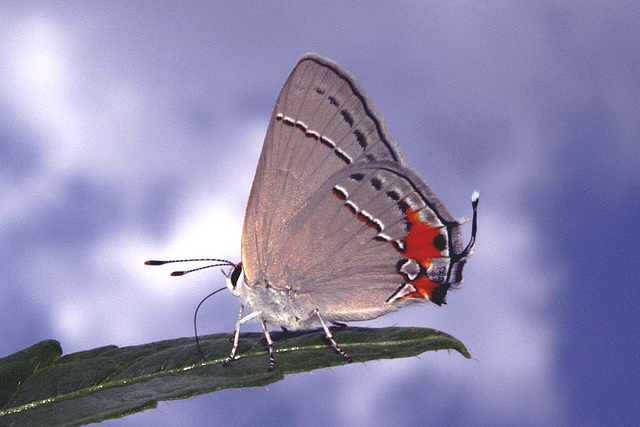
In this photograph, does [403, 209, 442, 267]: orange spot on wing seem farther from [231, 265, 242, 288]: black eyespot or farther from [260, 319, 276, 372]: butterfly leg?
[231, 265, 242, 288]: black eyespot

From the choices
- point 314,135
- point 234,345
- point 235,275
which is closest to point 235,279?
point 235,275

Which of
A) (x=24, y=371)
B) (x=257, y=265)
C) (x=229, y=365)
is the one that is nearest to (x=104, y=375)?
(x=24, y=371)

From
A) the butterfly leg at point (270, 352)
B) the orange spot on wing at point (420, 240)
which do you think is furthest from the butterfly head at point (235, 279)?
the orange spot on wing at point (420, 240)

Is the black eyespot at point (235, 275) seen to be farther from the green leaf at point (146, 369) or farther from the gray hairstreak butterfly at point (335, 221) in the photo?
the green leaf at point (146, 369)

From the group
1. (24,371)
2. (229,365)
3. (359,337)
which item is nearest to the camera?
(24,371)

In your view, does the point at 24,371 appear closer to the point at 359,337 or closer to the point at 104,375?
the point at 104,375

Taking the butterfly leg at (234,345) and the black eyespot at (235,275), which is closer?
the butterfly leg at (234,345)

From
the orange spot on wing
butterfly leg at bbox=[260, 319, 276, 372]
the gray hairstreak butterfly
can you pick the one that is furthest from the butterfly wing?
butterfly leg at bbox=[260, 319, 276, 372]
